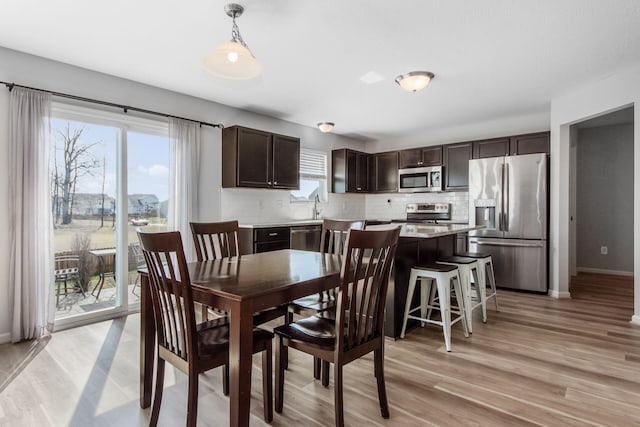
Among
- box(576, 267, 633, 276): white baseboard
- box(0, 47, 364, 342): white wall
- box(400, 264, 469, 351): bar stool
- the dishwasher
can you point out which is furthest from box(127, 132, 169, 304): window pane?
box(576, 267, 633, 276): white baseboard

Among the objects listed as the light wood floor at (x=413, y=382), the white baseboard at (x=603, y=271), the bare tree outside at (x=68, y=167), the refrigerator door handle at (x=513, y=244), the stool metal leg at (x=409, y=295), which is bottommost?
the light wood floor at (x=413, y=382)

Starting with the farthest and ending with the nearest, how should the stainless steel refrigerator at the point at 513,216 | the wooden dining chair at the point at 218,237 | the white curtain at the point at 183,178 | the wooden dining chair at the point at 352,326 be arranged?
the stainless steel refrigerator at the point at 513,216
the white curtain at the point at 183,178
the wooden dining chair at the point at 218,237
the wooden dining chair at the point at 352,326

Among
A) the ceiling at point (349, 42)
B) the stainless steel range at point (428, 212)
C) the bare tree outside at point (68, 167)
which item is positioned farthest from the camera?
the stainless steel range at point (428, 212)

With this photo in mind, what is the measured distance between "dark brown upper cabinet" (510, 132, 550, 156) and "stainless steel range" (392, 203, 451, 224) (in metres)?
1.36

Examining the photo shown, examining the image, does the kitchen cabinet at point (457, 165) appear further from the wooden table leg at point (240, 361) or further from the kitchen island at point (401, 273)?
the wooden table leg at point (240, 361)

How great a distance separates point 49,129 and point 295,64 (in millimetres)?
2241

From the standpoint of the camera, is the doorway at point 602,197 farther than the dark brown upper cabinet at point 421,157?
No

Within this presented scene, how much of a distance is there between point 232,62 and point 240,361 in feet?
5.51

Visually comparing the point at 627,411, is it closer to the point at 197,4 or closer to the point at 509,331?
the point at 509,331

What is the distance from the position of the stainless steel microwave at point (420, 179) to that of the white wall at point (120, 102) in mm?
1964

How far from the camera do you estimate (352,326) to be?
1705mm

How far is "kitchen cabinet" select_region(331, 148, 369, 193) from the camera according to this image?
6.12 meters

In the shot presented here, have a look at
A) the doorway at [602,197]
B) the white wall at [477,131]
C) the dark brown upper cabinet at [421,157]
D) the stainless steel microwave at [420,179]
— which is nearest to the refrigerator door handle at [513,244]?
the stainless steel microwave at [420,179]

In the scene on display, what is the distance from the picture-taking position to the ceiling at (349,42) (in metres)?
2.37
